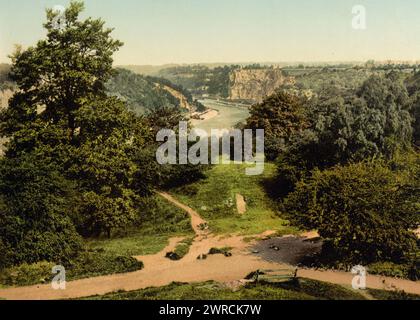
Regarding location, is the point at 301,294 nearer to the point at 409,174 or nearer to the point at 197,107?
the point at 409,174

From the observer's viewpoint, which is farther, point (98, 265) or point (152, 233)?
point (152, 233)

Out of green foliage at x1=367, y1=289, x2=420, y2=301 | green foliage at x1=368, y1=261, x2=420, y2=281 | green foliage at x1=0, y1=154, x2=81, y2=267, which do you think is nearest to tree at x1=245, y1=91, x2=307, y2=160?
green foliage at x1=368, y1=261, x2=420, y2=281

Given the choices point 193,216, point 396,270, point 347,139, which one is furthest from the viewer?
point 347,139

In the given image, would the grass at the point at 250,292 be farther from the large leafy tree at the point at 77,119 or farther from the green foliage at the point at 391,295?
the large leafy tree at the point at 77,119

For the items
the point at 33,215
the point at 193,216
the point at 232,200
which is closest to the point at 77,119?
the point at 33,215

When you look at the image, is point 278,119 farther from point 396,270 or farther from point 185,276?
point 185,276

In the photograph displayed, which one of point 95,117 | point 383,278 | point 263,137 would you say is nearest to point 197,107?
point 263,137

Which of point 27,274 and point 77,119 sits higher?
point 77,119
